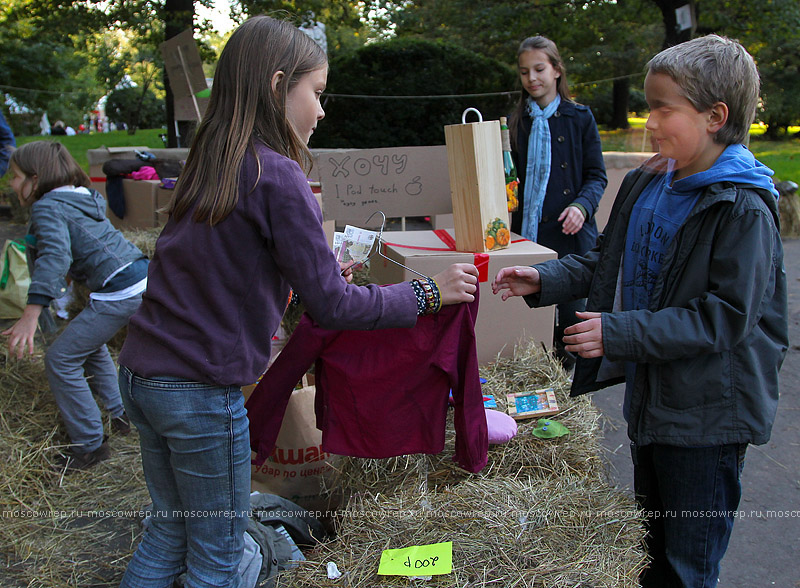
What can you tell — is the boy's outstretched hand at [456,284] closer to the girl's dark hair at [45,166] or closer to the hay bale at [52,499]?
the hay bale at [52,499]

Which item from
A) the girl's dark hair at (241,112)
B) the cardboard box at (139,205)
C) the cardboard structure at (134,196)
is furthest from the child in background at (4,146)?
the girl's dark hair at (241,112)

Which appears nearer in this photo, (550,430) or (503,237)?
(550,430)

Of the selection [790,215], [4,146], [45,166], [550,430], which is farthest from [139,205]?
[790,215]

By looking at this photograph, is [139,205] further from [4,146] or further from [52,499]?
[52,499]

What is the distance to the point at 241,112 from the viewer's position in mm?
1559

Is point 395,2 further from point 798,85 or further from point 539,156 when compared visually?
point 798,85

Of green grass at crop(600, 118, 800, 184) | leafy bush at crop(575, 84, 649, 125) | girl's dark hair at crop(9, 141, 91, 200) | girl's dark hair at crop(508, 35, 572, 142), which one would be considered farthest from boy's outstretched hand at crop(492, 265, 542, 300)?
leafy bush at crop(575, 84, 649, 125)

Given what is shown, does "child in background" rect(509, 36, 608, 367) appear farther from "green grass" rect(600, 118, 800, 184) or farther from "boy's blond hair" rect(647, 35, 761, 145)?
"green grass" rect(600, 118, 800, 184)

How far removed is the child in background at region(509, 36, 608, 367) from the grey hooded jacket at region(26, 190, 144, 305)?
2.12 m

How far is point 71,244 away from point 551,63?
259cm

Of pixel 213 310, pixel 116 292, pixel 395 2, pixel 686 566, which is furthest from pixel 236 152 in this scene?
pixel 395 2

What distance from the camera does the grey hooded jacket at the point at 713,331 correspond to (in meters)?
1.57

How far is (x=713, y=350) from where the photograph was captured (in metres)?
1.59

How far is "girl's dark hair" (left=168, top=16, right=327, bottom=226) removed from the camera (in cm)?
152
